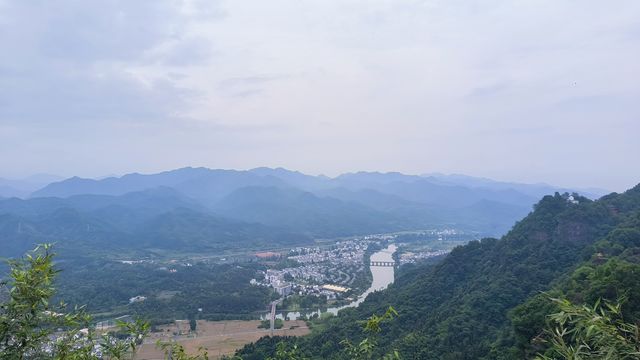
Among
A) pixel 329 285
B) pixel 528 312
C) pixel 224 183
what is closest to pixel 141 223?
pixel 329 285

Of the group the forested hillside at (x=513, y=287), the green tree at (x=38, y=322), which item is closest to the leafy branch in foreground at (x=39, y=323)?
the green tree at (x=38, y=322)

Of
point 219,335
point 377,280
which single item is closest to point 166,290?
point 219,335

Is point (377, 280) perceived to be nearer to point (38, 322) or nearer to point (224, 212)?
point (38, 322)

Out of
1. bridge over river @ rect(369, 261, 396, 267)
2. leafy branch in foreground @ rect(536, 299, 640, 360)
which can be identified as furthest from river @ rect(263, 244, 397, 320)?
leafy branch in foreground @ rect(536, 299, 640, 360)

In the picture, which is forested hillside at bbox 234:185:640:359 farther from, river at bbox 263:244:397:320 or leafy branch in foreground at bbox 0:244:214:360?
leafy branch in foreground at bbox 0:244:214:360

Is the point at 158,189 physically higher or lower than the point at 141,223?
higher

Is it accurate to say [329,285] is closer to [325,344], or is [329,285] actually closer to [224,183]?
[325,344]
